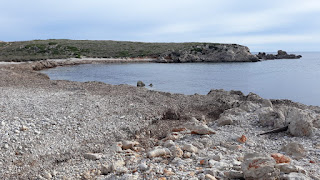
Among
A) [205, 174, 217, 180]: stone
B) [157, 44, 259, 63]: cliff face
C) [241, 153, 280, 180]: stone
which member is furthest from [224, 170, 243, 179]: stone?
[157, 44, 259, 63]: cliff face

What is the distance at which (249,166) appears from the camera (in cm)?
565

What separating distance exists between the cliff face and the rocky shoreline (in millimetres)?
58427

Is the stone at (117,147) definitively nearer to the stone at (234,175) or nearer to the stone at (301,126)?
the stone at (234,175)

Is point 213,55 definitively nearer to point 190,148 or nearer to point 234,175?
point 190,148

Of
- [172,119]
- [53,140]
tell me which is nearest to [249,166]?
[53,140]

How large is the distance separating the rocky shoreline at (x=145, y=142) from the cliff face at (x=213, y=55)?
5843 centimetres

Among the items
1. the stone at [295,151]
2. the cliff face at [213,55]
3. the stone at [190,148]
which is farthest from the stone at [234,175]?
the cliff face at [213,55]

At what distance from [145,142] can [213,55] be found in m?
66.9

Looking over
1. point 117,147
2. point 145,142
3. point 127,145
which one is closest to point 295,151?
point 145,142

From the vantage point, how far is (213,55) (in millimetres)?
73750

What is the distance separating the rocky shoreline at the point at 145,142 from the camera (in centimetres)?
643

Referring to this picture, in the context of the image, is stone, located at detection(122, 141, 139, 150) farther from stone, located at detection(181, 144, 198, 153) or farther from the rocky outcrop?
the rocky outcrop

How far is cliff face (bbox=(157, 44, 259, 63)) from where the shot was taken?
71.9 meters

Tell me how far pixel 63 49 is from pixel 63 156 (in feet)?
252
